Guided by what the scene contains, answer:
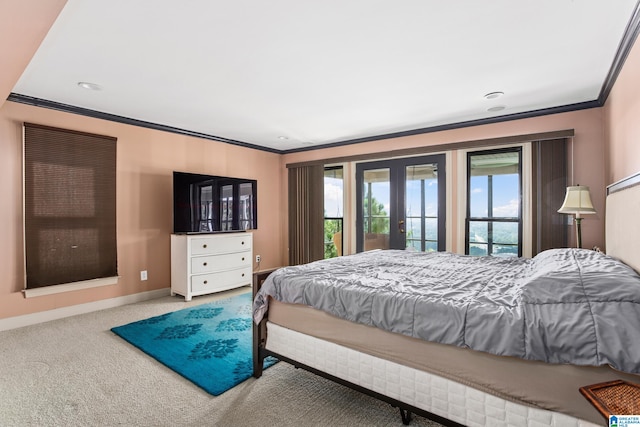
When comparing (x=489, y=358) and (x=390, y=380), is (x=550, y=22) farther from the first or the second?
(x=390, y=380)

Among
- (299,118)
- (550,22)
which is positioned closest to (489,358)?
(550,22)

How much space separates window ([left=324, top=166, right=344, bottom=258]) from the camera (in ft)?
19.0

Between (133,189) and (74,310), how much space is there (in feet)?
5.24

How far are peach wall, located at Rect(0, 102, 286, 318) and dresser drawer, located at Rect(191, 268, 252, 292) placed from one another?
565 millimetres

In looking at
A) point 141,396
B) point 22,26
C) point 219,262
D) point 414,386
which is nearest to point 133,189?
point 219,262

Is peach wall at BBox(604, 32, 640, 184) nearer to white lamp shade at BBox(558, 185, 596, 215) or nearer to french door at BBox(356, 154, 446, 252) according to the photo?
white lamp shade at BBox(558, 185, 596, 215)

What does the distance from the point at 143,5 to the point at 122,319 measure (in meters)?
3.21

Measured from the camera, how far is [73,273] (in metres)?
3.72

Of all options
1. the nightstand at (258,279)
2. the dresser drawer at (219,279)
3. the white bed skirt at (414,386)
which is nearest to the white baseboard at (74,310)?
the dresser drawer at (219,279)

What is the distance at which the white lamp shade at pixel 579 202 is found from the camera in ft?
10.0

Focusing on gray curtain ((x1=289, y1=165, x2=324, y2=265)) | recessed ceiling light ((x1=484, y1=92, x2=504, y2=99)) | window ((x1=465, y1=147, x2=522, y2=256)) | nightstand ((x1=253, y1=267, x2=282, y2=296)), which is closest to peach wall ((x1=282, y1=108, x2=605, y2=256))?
window ((x1=465, y1=147, x2=522, y2=256))

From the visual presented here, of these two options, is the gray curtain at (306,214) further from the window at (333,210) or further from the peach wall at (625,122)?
the peach wall at (625,122)

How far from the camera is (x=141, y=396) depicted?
2.16 meters

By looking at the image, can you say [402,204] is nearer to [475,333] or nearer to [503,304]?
[503,304]
